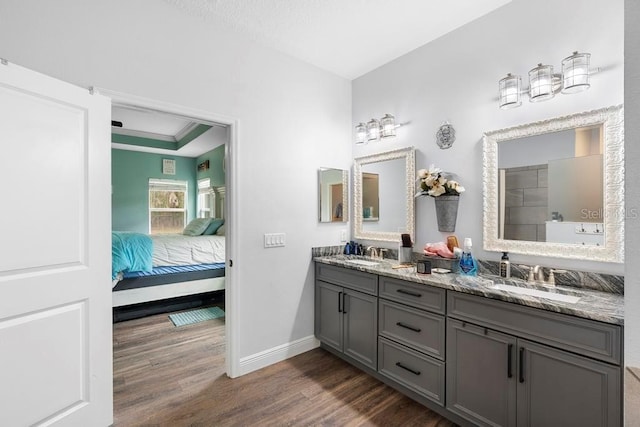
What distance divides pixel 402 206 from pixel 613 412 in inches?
70.7

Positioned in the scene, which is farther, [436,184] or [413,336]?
[436,184]

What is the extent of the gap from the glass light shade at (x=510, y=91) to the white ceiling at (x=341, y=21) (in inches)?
23.1

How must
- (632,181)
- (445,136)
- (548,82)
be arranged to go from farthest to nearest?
(445,136) → (548,82) → (632,181)

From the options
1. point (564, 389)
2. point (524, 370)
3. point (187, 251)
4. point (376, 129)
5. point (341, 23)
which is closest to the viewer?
point (564, 389)

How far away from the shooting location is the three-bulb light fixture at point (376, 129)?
2.73 m

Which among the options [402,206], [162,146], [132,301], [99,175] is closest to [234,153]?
[99,175]

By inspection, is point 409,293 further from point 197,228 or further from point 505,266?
point 197,228

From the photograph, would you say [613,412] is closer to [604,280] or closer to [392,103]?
[604,280]

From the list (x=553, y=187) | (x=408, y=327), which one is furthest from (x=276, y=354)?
(x=553, y=187)

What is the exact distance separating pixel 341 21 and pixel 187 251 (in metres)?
3.41

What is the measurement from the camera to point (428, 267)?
2.13 m

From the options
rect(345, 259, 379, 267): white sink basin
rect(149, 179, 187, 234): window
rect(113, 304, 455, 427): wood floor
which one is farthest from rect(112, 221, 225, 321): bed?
rect(149, 179, 187, 234): window

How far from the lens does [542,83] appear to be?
1.83 metres

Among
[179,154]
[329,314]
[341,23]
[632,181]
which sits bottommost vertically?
[329,314]
